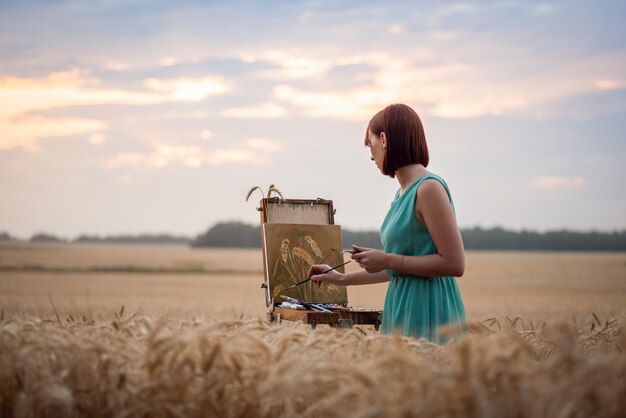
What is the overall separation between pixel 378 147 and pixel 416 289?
2.96 feet

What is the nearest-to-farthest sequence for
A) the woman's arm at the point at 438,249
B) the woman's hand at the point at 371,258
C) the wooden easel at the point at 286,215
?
the woman's arm at the point at 438,249
the woman's hand at the point at 371,258
the wooden easel at the point at 286,215

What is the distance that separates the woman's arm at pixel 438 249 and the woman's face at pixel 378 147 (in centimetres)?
36

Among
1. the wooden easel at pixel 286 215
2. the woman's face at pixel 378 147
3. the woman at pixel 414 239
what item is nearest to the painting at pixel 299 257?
the wooden easel at pixel 286 215

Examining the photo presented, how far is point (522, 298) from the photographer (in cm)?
2330

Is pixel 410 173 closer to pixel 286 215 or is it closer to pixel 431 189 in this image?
pixel 431 189

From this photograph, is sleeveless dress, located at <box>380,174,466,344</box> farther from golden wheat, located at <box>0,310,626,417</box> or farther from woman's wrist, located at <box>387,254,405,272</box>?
golden wheat, located at <box>0,310,626,417</box>

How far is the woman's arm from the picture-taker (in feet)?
14.5

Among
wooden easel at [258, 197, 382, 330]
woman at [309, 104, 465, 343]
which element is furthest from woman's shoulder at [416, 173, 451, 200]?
wooden easel at [258, 197, 382, 330]

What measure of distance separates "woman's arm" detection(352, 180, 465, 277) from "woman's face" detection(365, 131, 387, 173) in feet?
1.18

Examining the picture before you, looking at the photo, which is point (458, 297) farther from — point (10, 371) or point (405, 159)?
point (10, 371)

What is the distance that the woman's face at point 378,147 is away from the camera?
15.4ft

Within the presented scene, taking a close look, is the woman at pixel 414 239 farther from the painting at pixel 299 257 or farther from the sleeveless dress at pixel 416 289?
the painting at pixel 299 257

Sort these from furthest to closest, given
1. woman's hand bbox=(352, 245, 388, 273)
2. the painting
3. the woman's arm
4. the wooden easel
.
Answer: the painting, the wooden easel, woman's hand bbox=(352, 245, 388, 273), the woman's arm

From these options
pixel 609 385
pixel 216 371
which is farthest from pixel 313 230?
Result: pixel 609 385
